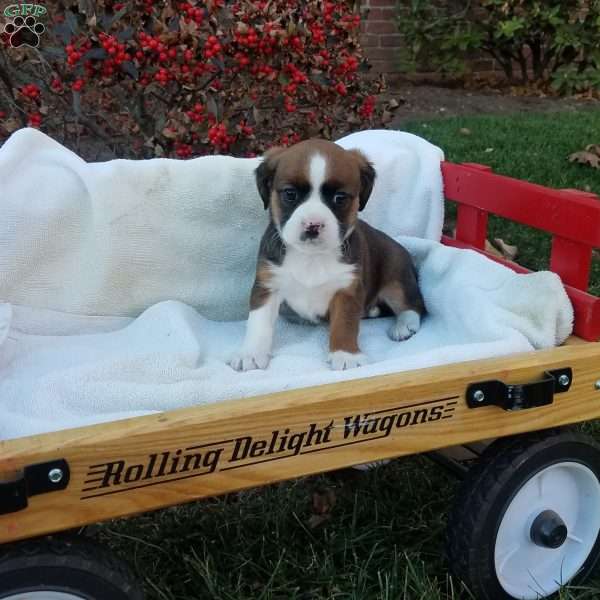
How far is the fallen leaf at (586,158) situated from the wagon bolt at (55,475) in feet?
14.6

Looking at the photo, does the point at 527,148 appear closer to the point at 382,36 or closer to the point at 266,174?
the point at 382,36

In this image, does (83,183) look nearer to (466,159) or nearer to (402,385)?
(402,385)

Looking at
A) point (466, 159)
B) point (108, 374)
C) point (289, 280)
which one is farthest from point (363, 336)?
point (466, 159)

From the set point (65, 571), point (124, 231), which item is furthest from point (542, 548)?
point (124, 231)

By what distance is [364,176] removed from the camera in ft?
8.30

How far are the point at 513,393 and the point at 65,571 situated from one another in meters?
1.04

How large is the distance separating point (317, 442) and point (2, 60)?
2.56m

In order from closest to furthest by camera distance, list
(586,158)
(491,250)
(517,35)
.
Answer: (491,250)
(586,158)
(517,35)

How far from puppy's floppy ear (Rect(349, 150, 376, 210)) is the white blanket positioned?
1.43ft

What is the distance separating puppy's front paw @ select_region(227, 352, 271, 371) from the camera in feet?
7.95

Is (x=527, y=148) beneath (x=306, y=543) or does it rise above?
above

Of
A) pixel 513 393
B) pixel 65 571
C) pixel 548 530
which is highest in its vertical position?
pixel 513 393

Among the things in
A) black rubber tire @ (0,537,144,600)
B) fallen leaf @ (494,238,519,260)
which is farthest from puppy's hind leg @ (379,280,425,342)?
black rubber tire @ (0,537,144,600)

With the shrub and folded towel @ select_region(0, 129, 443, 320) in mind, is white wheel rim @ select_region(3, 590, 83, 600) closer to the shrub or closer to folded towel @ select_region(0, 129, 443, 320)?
folded towel @ select_region(0, 129, 443, 320)
